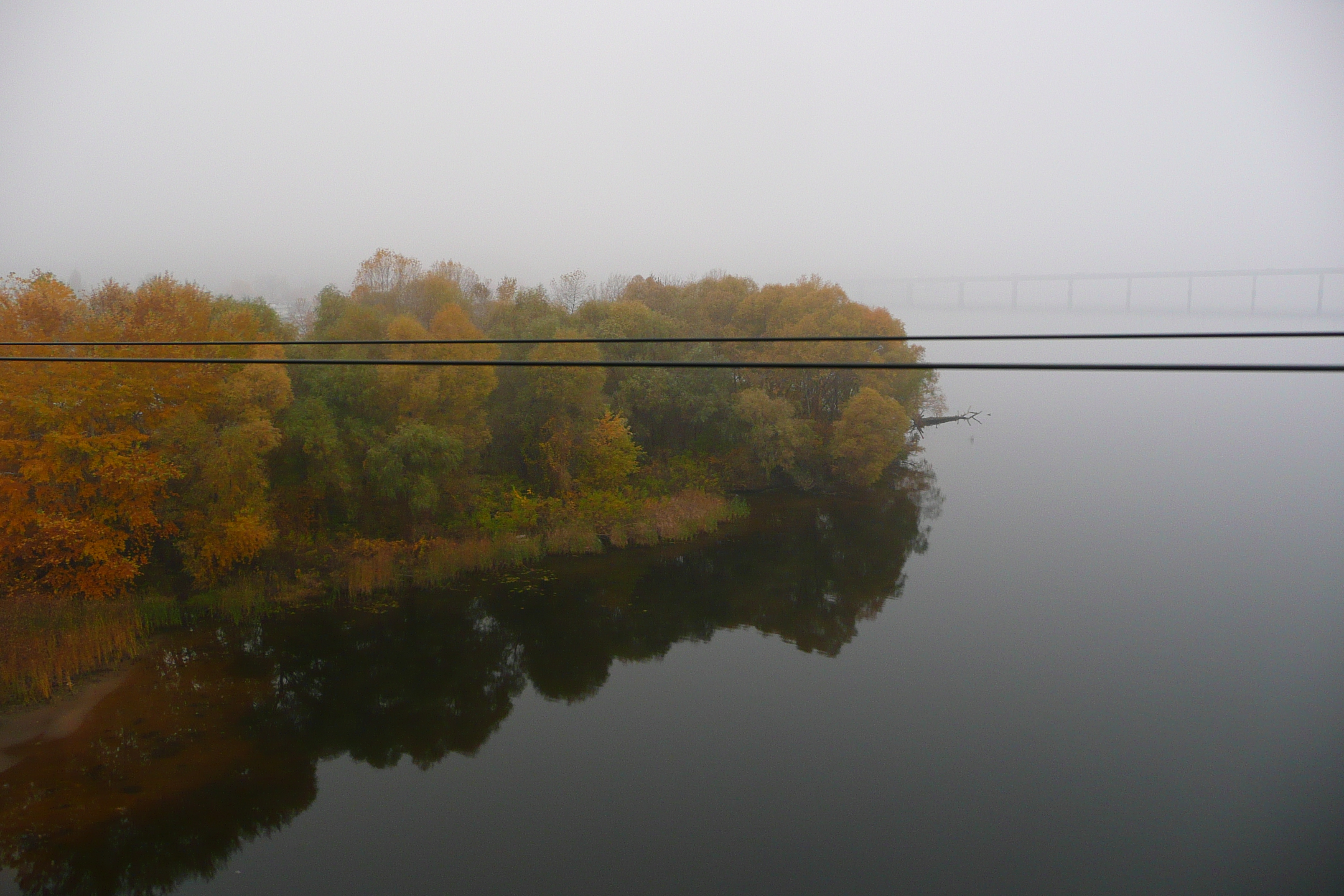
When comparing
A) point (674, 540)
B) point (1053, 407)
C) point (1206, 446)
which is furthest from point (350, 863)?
point (1053, 407)

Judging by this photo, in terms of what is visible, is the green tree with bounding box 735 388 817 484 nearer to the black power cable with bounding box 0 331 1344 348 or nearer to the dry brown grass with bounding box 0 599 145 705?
the dry brown grass with bounding box 0 599 145 705

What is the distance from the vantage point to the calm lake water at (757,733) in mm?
10180

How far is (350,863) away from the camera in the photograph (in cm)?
1003

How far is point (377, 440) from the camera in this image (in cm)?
1809

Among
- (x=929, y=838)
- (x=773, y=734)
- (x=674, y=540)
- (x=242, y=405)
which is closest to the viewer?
(x=929, y=838)

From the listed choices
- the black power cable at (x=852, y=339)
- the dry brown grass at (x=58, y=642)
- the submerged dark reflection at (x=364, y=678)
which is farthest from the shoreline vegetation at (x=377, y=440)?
the black power cable at (x=852, y=339)

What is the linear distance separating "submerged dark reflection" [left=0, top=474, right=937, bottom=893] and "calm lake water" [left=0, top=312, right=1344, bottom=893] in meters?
0.05

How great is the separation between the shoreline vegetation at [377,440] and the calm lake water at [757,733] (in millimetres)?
1292

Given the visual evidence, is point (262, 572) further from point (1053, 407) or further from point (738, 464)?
point (1053, 407)

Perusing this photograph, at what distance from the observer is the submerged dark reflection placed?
10062mm

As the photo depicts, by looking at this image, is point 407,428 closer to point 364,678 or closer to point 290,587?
point 290,587

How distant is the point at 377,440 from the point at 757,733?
10752mm

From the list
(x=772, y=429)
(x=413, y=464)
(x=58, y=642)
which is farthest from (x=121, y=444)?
(x=772, y=429)

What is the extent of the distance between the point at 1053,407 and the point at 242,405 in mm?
37316
